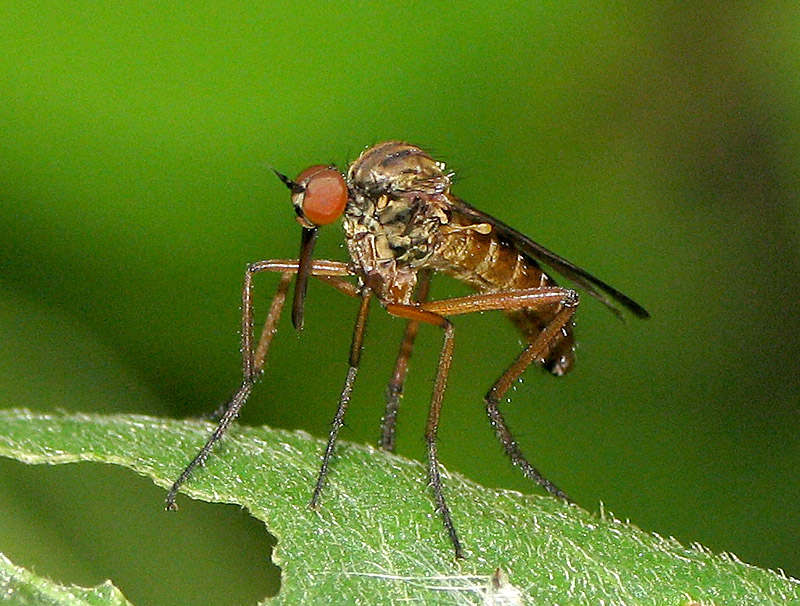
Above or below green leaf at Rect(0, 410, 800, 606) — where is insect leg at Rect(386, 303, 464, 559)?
above

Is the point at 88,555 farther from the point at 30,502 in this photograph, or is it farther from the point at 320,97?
the point at 320,97

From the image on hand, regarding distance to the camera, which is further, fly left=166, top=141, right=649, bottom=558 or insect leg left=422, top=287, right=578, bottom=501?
insect leg left=422, top=287, right=578, bottom=501

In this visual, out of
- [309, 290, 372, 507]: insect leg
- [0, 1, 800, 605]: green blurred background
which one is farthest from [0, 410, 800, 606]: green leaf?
[0, 1, 800, 605]: green blurred background

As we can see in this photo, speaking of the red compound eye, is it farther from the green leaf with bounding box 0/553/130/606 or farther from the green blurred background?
the green leaf with bounding box 0/553/130/606

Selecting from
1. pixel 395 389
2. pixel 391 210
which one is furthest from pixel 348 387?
pixel 391 210

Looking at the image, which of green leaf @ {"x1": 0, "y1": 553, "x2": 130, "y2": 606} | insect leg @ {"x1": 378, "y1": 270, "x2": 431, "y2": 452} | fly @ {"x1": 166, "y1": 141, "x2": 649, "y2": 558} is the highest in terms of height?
fly @ {"x1": 166, "y1": 141, "x2": 649, "y2": 558}

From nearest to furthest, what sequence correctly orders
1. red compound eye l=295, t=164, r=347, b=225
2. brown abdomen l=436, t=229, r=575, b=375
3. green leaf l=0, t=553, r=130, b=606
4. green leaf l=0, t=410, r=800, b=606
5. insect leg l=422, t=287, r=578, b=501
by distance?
A: green leaf l=0, t=553, r=130, b=606
green leaf l=0, t=410, r=800, b=606
red compound eye l=295, t=164, r=347, b=225
insect leg l=422, t=287, r=578, b=501
brown abdomen l=436, t=229, r=575, b=375

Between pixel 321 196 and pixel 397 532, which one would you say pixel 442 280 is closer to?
pixel 321 196
